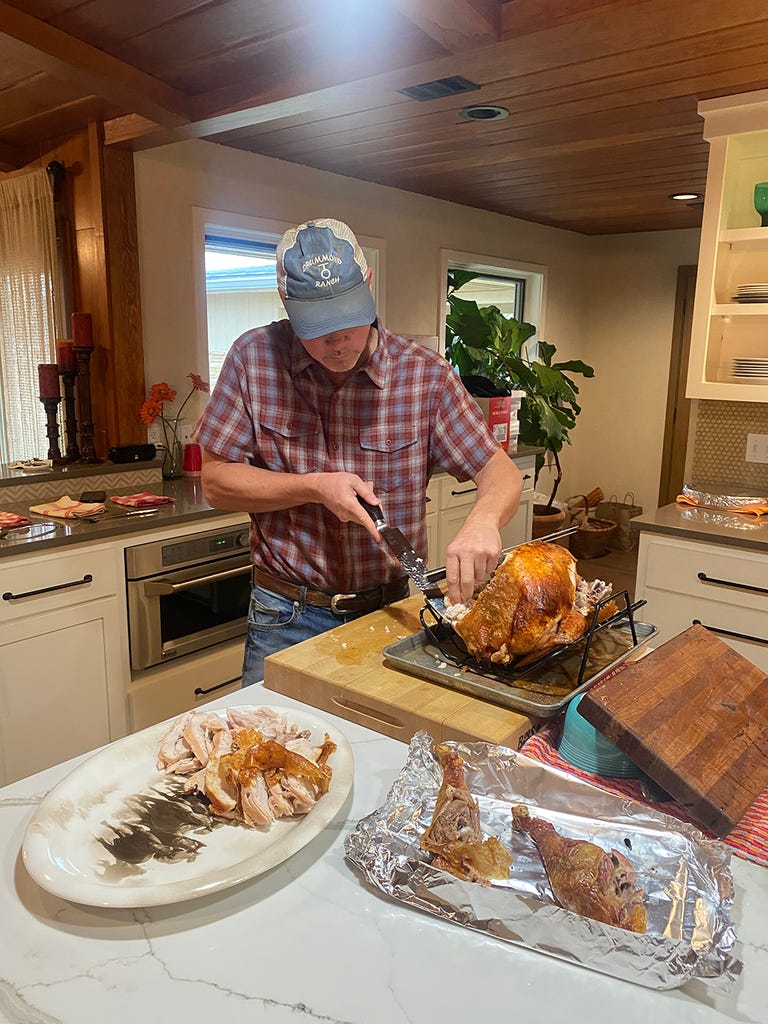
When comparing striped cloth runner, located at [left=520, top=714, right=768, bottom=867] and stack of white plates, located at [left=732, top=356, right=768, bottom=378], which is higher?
stack of white plates, located at [left=732, top=356, right=768, bottom=378]

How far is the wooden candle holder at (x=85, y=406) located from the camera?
2834 millimetres

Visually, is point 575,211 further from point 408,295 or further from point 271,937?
point 271,937

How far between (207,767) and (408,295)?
357 cm

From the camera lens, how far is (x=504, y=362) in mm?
4492

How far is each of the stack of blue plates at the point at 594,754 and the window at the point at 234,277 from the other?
97.6 inches

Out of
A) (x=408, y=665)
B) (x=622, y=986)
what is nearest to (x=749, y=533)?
(x=408, y=665)

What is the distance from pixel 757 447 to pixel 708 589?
0.78 meters

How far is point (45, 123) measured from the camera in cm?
276

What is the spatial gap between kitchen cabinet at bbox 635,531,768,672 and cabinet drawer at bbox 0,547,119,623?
68.0 inches

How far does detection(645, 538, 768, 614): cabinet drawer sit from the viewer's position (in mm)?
2332

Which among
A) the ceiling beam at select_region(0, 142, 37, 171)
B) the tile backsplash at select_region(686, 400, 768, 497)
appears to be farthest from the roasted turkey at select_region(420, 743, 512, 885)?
the ceiling beam at select_region(0, 142, 37, 171)

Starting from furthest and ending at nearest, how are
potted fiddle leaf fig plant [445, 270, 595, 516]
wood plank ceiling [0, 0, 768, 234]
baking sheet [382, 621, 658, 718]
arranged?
1. potted fiddle leaf fig plant [445, 270, 595, 516]
2. wood plank ceiling [0, 0, 768, 234]
3. baking sheet [382, 621, 658, 718]

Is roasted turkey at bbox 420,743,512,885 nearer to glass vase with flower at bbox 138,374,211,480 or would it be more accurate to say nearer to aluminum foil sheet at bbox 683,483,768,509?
aluminum foil sheet at bbox 683,483,768,509

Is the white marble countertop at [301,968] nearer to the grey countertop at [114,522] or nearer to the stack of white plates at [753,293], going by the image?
the grey countertop at [114,522]
